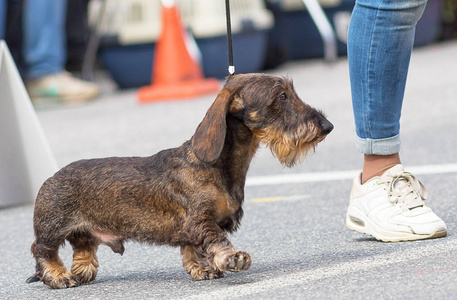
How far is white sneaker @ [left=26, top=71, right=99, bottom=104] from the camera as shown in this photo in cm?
1050

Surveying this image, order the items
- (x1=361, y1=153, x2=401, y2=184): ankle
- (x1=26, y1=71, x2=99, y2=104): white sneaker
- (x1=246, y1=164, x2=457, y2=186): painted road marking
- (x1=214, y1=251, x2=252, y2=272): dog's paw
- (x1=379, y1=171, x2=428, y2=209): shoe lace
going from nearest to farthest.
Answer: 1. (x1=214, y1=251, x2=252, y2=272): dog's paw
2. (x1=379, y1=171, x2=428, y2=209): shoe lace
3. (x1=361, y1=153, x2=401, y2=184): ankle
4. (x1=246, y1=164, x2=457, y2=186): painted road marking
5. (x1=26, y1=71, x2=99, y2=104): white sneaker

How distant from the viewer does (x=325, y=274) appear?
3.50m

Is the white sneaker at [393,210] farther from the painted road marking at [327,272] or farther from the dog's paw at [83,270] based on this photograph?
the dog's paw at [83,270]

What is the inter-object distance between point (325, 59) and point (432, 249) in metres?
9.71

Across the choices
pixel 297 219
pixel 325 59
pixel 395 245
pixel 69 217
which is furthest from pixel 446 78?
pixel 69 217

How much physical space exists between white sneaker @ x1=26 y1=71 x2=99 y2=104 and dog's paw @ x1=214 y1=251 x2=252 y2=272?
24.5ft

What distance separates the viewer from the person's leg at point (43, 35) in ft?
33.6

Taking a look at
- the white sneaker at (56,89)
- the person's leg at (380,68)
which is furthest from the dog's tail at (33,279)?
the white sneaker at (56,89)

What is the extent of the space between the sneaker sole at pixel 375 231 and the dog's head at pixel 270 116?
0.64 meters

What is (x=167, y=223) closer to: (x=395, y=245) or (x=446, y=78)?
(x=395, y=245)

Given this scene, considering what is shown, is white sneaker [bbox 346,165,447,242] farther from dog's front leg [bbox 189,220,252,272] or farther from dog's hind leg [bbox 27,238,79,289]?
dog's hind leg [bbox 27,238,79,289]

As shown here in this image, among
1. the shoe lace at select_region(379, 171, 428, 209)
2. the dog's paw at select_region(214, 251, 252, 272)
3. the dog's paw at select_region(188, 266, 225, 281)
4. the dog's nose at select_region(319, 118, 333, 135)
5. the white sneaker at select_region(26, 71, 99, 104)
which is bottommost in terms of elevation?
the white sneaker at select_region(26, 71, 99, 104)

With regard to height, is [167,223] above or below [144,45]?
above

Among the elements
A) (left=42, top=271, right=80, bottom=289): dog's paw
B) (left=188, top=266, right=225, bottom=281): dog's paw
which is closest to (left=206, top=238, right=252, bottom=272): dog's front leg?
(left=188, top=266, right=225, bottom=281): dog's paw
